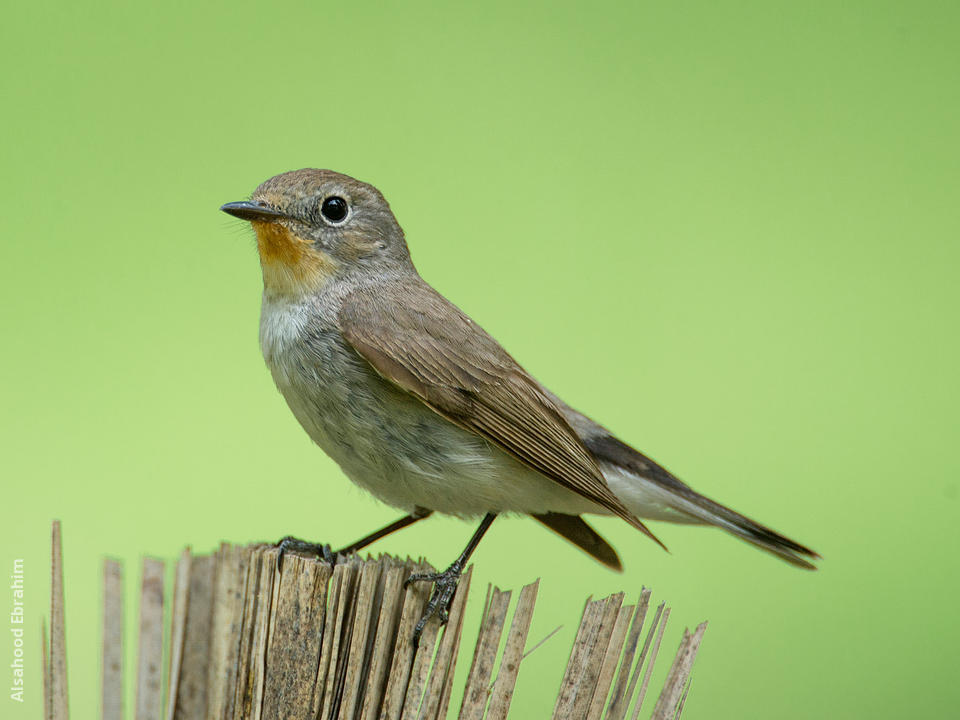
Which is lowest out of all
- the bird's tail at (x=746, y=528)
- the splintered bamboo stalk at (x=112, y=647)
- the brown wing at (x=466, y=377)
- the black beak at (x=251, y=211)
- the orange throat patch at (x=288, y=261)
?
the splintered bamboo stalk at (x=112, y=647)

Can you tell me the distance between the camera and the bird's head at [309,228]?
3.03 m

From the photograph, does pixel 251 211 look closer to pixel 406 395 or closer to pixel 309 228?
pixel 309 228

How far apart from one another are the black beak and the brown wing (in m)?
0.34

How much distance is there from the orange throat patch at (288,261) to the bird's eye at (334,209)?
121 millimetres

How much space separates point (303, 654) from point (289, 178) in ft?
4.94

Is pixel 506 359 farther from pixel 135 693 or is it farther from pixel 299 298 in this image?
pixel 135 693

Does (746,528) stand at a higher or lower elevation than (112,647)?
higher

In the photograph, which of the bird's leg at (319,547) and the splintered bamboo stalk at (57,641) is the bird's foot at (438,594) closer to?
the bird's leg at (319,547)

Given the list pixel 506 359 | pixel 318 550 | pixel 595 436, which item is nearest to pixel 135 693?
pixel 318 550

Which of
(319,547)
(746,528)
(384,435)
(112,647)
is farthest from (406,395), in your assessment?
(746,528)

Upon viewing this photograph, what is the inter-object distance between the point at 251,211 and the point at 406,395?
2.38ft

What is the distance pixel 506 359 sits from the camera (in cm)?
319

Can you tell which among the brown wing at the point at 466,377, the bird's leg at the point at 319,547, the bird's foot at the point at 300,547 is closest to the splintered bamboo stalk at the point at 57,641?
the bird's leg at the point at 319,547

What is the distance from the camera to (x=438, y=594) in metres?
2.44
